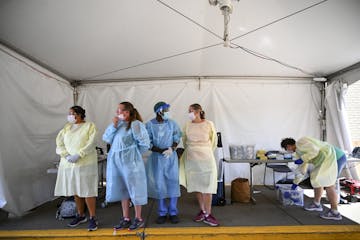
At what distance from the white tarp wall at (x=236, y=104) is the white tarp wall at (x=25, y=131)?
1016 mm

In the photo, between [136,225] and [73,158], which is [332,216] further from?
[73,158]

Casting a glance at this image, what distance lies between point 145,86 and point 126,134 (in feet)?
8.61

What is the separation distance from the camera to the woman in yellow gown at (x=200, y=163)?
8.93ft

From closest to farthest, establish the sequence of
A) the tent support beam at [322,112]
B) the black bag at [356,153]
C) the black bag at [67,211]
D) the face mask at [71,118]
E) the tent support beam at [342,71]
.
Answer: the face mask at [71,118] < the black bag at [67,211] < the black bag at [356,153] < the tent support beam at [342,71] < the tent support beam at [322,112]

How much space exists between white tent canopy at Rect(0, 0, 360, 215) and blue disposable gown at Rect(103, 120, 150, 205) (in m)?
1.43

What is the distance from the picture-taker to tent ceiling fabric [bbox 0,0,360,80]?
8.40 feet

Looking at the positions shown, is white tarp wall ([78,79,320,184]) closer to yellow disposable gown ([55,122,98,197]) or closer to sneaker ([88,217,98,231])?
yellow disposable gown ([55,122,98,197])

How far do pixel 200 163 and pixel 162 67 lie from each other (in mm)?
2244

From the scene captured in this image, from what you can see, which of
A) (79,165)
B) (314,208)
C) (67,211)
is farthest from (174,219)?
(314,208)

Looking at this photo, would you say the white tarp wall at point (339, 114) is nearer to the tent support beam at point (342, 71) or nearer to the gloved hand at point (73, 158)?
the tent support beam at point (342, 71)

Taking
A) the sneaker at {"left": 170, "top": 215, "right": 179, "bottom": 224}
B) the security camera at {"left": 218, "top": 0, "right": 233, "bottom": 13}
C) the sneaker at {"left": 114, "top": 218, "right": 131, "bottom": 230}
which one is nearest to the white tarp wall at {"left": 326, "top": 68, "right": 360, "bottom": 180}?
the security camera at {"left": 218, "top": 0, "right": 233, "bottom": 13}

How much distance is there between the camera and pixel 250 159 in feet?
11.8

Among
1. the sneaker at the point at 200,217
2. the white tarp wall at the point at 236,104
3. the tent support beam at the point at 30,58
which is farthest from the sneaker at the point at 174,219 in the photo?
the tent support beam at the point at 30,58

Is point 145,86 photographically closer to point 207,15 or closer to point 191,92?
point 191,92
